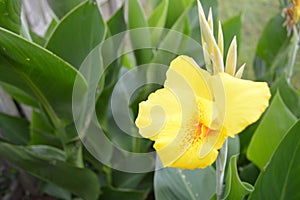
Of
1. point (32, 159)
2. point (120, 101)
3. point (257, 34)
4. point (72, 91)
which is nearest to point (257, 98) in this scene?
point (72, 91)

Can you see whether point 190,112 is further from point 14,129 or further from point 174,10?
point 14,129

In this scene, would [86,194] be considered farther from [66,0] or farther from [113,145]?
[66,0]

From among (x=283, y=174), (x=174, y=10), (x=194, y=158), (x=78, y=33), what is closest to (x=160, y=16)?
(x=174, y=10)

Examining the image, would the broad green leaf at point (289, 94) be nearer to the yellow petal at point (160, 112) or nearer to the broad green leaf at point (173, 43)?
the broad green leaf at point (173, 43)

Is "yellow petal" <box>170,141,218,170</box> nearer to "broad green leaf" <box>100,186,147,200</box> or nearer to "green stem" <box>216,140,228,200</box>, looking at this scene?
"green stem" <box>216,140,228,200</box>

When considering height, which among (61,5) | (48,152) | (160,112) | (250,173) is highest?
(61,5)

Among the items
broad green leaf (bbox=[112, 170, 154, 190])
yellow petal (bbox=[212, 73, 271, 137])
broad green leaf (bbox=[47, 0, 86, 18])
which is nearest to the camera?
yellow petal (bbox=[212, 73, 271, 137])

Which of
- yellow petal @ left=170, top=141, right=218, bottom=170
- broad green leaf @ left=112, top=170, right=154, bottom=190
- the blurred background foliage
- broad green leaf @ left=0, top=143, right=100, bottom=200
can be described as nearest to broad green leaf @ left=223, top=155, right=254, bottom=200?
the blurred background foliage
